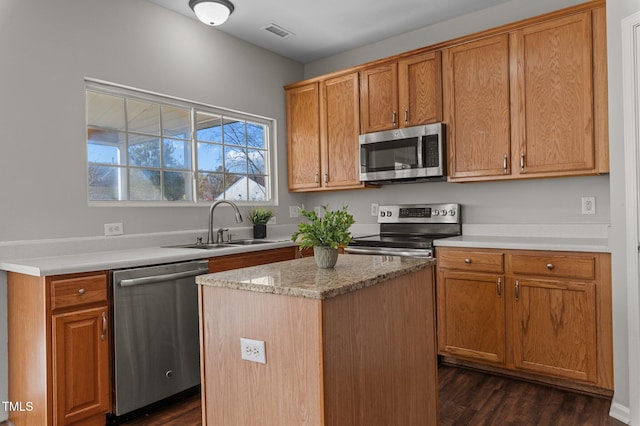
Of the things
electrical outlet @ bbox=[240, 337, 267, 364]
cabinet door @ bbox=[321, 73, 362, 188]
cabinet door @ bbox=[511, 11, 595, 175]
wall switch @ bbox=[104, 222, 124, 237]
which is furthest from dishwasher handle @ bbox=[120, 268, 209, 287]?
cabinet door @ bbox=[511, 11, 595, 175]

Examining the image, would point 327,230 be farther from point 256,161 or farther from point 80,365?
point 256,161

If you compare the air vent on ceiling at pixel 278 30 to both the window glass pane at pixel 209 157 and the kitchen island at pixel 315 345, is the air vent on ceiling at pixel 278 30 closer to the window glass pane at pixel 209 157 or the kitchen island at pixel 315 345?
the window glass pane at pixel 209 157

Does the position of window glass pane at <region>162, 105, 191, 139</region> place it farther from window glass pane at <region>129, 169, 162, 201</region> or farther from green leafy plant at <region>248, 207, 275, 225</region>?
green leafy plant at <region>248, 207, 275, 225</region>

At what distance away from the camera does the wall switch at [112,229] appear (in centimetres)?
287

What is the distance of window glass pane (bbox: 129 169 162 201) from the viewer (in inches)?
123

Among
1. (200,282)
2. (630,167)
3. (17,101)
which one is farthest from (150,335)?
(630,167)

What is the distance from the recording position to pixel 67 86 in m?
2.71

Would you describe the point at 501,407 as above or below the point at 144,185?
below

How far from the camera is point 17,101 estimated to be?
2477 millimetres

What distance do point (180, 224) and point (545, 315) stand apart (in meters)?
2.64

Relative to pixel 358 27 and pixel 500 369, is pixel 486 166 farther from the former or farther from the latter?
pixel 358 27

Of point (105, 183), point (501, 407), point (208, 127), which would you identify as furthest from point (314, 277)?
point (208, 127)

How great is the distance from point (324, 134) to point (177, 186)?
1433 millimetres

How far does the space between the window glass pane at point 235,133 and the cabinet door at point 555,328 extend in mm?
2607
